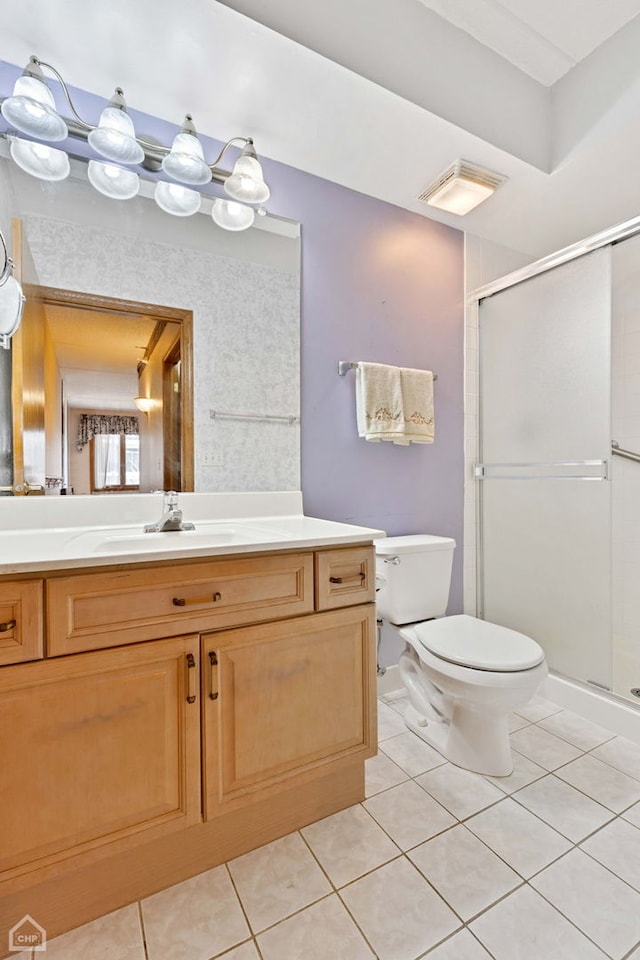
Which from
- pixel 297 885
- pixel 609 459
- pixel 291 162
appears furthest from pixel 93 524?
pixel 609 459

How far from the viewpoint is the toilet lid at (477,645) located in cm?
139

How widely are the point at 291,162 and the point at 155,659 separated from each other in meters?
1.81

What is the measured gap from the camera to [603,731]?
1.71 m

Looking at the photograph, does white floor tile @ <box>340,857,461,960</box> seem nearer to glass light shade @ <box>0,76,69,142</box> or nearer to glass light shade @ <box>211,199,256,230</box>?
glass light shade @ <box>211,199,256,230</box>

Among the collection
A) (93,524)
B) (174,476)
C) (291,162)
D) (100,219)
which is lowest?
(93,524)

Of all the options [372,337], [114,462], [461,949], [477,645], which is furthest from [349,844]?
[372,337]

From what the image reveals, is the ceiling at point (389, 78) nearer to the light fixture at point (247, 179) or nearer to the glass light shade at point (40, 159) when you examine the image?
A: the light fixture at point (247, 179)

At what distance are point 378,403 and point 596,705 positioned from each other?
4.86 feet

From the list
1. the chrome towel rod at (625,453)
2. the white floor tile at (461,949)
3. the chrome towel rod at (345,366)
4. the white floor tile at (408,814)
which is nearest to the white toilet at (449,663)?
the white floor tile at (408,814)

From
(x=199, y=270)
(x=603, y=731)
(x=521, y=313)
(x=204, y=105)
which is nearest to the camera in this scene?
(x=204, y=105)

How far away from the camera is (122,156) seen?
139 cm

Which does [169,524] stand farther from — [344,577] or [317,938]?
[317,938]

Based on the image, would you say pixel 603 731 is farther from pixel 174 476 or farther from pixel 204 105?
pixel 204 105

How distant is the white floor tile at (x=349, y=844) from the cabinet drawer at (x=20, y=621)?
897 mm
